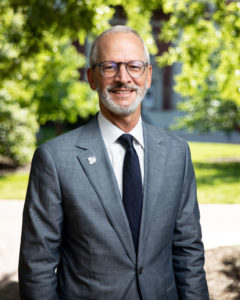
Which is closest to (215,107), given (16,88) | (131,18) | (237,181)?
(237,181)

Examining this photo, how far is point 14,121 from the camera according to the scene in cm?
1428

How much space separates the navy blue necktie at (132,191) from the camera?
200 centimetres

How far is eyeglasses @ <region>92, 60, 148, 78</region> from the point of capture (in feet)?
6.60

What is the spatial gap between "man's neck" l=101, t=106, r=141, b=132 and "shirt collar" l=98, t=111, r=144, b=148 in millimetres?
18

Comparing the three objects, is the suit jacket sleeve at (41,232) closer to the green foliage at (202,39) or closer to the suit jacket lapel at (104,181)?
the suit jacket lapel at (104,181)

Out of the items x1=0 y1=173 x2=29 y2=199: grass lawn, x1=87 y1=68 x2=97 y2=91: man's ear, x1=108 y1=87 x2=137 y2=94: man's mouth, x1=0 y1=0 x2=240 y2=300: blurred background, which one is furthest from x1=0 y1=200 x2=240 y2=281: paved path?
x1=108 y1=87 x2=137 y2=94: man's mouth

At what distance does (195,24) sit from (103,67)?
7.95 m

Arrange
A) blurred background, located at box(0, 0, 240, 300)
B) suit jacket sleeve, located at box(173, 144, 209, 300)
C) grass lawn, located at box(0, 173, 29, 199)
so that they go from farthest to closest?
grass lawn, located at box(0, 173, 29, 199) → blurred background, located at box(0, 0, 240, 300) → suit jacket sleeve, located at box(173, 144, 209, 300)

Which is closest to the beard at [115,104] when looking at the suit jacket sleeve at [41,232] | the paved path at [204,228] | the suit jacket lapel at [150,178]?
the suit jacket lapel at [150,178]

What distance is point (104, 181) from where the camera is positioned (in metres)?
1.98

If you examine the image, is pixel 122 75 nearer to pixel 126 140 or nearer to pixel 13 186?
pixel 126 140

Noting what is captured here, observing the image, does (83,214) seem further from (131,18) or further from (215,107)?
(215,107)

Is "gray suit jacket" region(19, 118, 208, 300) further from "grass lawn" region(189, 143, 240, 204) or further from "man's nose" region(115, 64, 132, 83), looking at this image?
"grass lawn" region(189, 143, 240, 204)

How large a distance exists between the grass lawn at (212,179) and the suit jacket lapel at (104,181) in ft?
25.0
